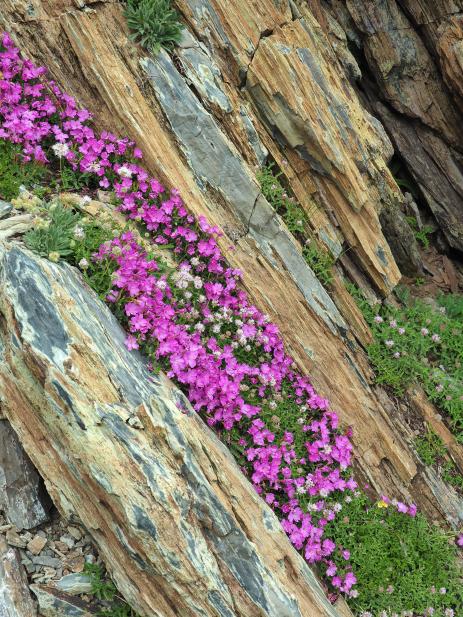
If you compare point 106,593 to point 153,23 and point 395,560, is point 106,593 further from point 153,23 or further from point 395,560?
point 153,23

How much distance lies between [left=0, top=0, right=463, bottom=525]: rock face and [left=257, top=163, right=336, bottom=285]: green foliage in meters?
0.16

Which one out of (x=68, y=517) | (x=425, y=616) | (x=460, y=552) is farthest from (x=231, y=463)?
(x=460, y=552)

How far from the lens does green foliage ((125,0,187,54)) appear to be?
296 inches

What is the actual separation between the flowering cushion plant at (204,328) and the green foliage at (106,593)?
77.2 inches

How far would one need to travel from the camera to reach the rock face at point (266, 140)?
7547mm

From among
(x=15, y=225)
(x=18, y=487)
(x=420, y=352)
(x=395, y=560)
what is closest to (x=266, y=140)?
(x=15, y=225)

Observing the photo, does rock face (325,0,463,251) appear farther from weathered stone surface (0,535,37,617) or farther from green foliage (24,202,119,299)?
weathered stone surface (0,535,37,617)

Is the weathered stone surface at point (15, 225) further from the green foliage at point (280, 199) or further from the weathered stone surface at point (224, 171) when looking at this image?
the green foliage at point (280, 199)

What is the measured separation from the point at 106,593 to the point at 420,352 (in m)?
6.29

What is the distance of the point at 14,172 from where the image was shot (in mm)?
7059

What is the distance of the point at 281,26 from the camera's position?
8.42 metres

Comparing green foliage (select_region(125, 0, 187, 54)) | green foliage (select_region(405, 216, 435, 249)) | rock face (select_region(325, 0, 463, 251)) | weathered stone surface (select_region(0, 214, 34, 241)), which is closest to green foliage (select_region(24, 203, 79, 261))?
weathered stone surface (select_region(0, 214, 34, 241))

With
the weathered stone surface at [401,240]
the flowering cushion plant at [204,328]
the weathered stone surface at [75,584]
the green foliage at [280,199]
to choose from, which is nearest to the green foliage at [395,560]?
the flowering cushion plant at [204,328]

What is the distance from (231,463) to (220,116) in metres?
4.97
